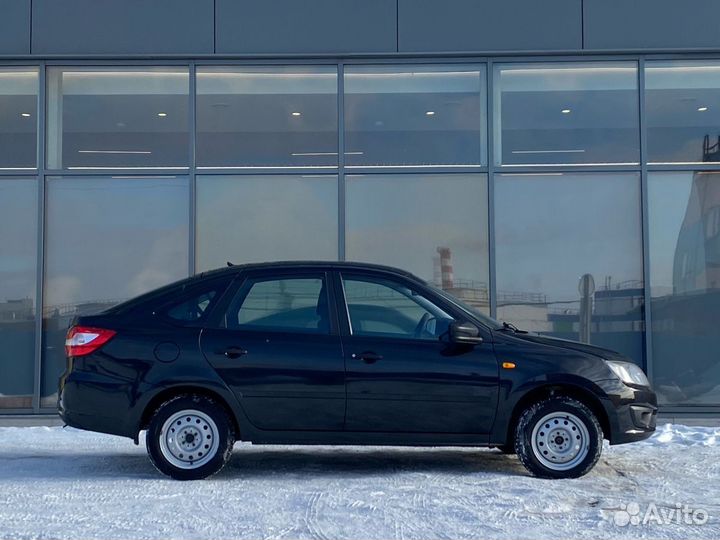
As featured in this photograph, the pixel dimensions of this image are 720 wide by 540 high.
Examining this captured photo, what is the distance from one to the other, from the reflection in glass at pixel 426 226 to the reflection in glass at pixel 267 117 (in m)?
0.67

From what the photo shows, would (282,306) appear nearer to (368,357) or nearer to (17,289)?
(368,357)

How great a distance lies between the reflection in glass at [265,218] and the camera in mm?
11234

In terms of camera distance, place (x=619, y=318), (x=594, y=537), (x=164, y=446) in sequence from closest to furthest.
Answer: (x=594, y=537), (x=164, y=446), (x=619, y=318)

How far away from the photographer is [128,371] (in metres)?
7.29

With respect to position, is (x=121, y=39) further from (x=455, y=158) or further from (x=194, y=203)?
(x=455, y=158)

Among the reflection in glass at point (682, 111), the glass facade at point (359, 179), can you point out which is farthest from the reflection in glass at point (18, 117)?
the reflection in glass at point (682, 111)

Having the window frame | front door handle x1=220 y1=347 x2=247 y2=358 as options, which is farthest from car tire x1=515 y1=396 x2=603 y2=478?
front door handle x1=220 y1=347 x2=247 y2=358

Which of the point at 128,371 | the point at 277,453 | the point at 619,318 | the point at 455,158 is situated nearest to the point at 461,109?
the point at 455,158

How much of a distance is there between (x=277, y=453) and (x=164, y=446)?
5.77 feet

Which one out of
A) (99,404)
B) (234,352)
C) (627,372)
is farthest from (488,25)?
(99,404)

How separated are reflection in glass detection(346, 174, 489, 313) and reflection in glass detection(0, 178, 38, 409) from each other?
3675 millimetres

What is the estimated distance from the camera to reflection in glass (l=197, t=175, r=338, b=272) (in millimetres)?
11234

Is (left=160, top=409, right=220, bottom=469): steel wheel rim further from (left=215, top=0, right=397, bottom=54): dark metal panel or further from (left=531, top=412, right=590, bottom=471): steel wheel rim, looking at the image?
(left=215, top=0, right=397, bottom=54): dark metal panel

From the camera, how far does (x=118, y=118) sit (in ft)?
37.3
